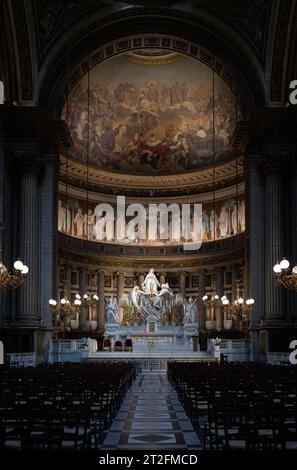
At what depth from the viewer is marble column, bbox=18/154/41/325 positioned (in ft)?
126

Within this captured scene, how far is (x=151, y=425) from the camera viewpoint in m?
16.3

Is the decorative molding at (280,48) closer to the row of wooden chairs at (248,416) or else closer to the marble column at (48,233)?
the marble column at (48,233)

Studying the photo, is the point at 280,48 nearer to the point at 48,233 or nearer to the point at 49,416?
the point at 48,233

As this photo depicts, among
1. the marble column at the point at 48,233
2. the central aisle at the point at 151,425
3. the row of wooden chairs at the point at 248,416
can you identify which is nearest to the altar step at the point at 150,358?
the marble column at the point at 48,233

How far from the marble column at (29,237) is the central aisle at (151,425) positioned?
1419 centimetres

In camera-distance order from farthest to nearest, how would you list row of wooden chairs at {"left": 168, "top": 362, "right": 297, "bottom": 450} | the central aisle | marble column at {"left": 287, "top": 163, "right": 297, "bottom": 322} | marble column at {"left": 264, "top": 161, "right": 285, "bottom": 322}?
marble column at {"left": 264, "top": 161, "right": 285, "bottom": 322}, marble column at {"left": 287, "top": 163, "right": 297, "bottom": 322}, the central aisle, row of wooden chairs at {"left": 168, "top": 362, "right": 297, "bottom": 450}

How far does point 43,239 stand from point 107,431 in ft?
87.4

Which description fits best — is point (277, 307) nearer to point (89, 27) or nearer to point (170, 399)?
point (170, 399)

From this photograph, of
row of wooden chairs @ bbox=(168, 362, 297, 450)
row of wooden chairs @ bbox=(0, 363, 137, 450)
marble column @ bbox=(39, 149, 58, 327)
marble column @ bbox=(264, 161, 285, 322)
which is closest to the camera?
row of wooden chairs @ bbox=(0, 363, 137, 450)

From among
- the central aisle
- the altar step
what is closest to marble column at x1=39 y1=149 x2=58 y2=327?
the altar step

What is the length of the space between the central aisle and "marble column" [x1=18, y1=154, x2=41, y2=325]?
1419 cm

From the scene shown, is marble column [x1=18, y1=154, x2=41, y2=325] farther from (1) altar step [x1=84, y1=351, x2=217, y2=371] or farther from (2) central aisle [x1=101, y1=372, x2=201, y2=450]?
(2) central aisle [x1=101, y1=372, x2=201, y2=450]

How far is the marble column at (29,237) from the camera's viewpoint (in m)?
38.4
